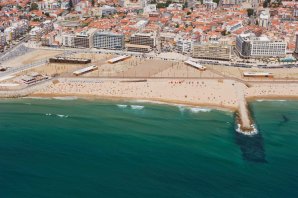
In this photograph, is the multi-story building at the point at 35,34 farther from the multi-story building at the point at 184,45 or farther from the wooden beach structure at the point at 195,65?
the wooden beach structure at the point at 195,65

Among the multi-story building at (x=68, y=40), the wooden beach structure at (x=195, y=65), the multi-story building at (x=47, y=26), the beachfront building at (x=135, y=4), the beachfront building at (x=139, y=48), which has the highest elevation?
the beachfront building at (x=135, y=4)

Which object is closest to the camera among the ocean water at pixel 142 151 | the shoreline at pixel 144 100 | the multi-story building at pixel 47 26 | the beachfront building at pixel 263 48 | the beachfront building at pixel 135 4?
the ocean water at pixel 142 151

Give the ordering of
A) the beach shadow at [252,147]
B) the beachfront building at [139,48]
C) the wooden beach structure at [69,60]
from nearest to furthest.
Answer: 1. the beach shadow at [252,147]
2. the wooden beach structure at [69,60]
3. the beachfront building at [139,48]

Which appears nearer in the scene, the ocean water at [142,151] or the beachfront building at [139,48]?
the ocean water at [142,151]

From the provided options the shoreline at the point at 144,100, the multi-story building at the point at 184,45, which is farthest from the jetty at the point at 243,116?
the multi-story building at the point at 184,45

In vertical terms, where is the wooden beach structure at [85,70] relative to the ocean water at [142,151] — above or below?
above

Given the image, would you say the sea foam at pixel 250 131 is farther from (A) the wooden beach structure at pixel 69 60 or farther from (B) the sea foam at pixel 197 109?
(A) the wooden beach structure at pixel 69 60

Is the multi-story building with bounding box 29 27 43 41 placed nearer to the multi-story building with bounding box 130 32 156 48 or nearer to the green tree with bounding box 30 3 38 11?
the multi-story building with bounding box 130 32 156 48

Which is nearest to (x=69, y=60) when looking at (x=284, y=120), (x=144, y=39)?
(x=144, y=39)
